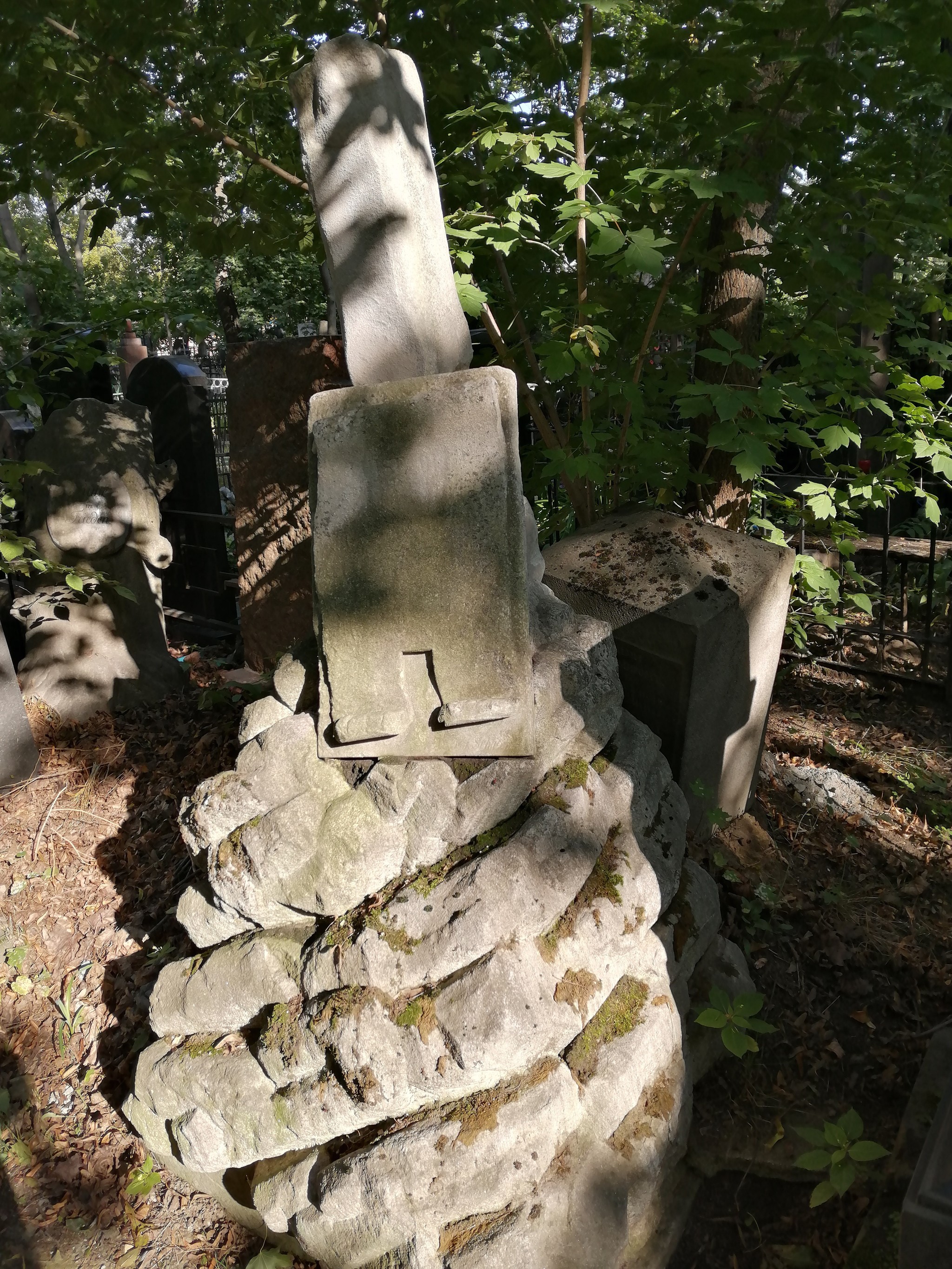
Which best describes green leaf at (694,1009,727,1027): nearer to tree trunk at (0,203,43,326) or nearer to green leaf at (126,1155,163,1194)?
green leaf at (126,1155,163,1194)

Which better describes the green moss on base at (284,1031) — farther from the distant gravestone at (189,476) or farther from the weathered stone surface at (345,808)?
the distant gravestone at (189,476)

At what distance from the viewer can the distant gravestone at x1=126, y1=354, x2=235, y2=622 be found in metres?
6.23

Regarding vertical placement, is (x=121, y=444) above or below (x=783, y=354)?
below

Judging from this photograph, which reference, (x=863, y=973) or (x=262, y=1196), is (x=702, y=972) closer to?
(x=863, y=973)

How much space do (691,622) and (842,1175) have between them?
1.65 metres

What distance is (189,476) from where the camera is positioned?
6.32m

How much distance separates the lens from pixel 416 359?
242cm

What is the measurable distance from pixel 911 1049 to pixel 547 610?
182 centimetres

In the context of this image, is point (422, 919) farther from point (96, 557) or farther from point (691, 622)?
point (96, 557)

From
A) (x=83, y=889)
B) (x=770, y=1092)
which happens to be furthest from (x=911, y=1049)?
(x=83, y=889)

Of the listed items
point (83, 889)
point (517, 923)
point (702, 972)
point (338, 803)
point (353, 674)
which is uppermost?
point (353, 674)

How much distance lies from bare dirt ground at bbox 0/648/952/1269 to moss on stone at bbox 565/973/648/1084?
0.51 meters

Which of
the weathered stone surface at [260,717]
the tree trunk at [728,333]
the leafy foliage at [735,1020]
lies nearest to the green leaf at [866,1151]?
the leafy foliage at [735,1020]

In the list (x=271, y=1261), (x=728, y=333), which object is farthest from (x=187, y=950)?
(x=728, y=333)
